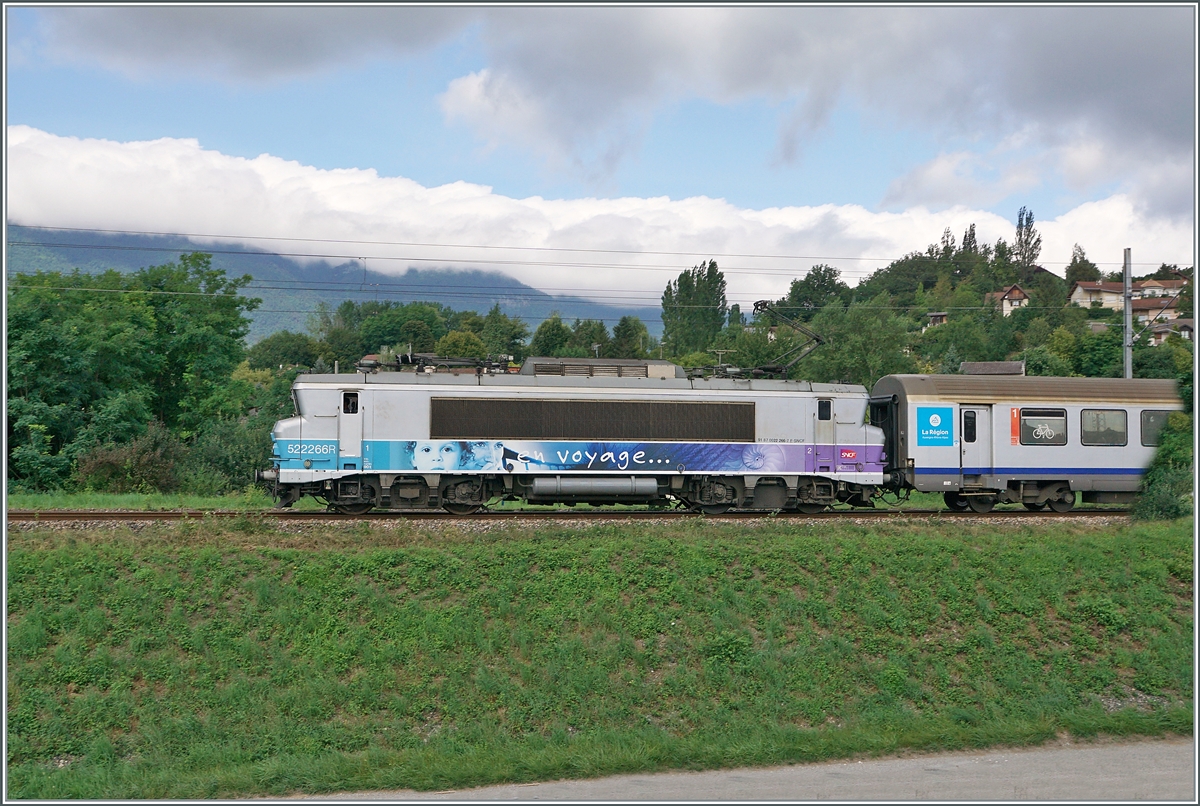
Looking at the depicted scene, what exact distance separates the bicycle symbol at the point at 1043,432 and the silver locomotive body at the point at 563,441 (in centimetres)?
474

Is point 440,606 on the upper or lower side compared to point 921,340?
lower

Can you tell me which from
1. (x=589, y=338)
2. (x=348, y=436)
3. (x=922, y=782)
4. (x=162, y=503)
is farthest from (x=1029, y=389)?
(x=589, y=338)

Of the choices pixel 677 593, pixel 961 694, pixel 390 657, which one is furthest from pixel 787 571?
pixel 390 657

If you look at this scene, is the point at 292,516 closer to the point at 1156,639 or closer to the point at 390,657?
the point at 390,657

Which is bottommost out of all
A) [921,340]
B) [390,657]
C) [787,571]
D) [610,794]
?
[610,794]

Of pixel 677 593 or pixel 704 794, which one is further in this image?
pixel 677 593

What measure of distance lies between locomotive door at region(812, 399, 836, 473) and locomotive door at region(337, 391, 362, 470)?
11.1 m

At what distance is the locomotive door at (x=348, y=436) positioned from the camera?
20.5 meters

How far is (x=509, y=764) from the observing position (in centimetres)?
1097

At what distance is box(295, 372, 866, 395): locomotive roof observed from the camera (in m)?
20.7

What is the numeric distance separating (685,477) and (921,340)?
68593 millimetres

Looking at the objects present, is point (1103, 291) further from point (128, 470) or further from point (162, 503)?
point (162, 503)

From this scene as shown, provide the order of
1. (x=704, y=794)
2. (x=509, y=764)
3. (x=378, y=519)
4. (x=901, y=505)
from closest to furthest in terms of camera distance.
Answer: (x=704, y=794) → (x=509, y=764) → (x=378, y=519) → (x=901, y=505)

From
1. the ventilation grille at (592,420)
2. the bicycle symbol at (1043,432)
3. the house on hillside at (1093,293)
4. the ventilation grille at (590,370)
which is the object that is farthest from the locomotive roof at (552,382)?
the house on hillside at (1093,293)
